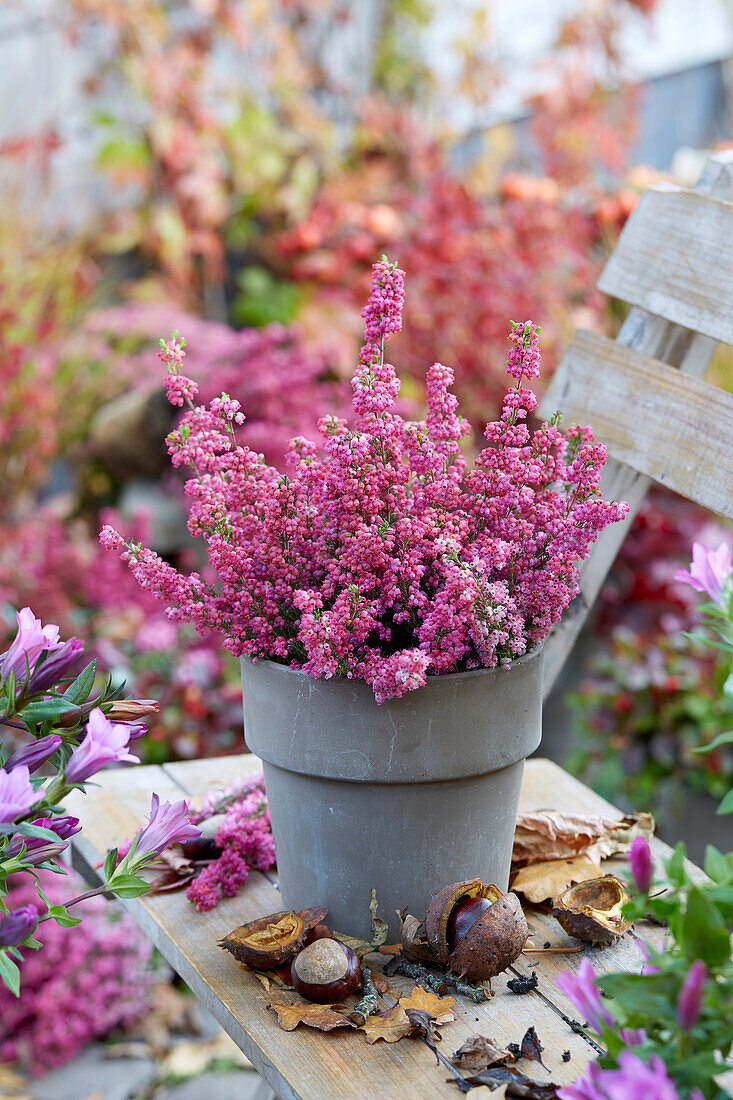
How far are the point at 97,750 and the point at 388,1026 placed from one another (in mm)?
323

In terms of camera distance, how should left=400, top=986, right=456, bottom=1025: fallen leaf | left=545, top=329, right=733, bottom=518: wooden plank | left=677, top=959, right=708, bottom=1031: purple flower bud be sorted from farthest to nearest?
left=545, top=329, right=733, bottom=518: wooden plank < left=400, top=986, right=456, bottom=1025: fallen leaf < left=677, top=959, right=708, bottom=1031: purple flower bud

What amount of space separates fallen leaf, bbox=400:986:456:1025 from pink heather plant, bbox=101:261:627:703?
254 millimetres

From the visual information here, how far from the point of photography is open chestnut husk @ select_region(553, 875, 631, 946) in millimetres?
912

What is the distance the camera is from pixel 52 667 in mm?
824

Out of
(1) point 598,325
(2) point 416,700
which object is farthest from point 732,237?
(1) point 598,325

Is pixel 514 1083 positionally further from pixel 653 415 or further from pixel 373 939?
pixel 653 415

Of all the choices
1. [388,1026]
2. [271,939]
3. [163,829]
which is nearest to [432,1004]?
[388,1026]

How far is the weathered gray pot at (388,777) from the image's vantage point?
2.81 ft

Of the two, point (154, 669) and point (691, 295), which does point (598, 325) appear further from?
point (691, 295)

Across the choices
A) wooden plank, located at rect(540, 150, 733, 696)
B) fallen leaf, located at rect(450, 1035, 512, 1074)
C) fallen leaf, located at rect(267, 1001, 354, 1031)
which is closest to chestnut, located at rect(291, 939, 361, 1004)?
fallen leaf, located at rect(267, 1001, 354, 1031)

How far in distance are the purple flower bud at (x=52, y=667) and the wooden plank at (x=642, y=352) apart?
2.07ft

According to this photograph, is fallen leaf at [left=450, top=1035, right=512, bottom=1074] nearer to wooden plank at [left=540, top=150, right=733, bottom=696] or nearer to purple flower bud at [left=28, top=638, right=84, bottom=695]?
purple flower bud at [left=28, top=638, right=84, bottom=695]

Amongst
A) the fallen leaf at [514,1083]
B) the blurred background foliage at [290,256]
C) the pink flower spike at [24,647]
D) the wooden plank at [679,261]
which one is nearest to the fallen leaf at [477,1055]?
the fallen leaf at [514,1083]

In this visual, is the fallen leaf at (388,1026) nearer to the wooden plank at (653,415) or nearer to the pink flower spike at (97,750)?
the pink flower spike at (97,750)
